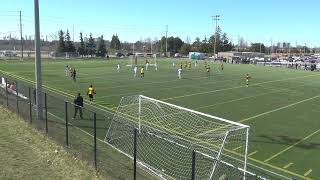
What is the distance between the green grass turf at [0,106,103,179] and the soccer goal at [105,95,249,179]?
6.71 ft

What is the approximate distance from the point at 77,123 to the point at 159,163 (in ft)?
22.7

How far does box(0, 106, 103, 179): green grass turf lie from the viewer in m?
11.4

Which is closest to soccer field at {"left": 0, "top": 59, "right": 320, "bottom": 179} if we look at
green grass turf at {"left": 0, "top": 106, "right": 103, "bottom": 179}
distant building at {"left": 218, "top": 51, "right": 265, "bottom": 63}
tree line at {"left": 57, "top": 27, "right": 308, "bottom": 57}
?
green grass turf at {"left": 0, "top": 106, "right": 103, "bottom": 179}

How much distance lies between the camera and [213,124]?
19359mm

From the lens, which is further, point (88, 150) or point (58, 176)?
point (88, 150)

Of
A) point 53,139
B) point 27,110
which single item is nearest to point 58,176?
point 53,139

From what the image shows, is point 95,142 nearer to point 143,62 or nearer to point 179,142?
point 179,142

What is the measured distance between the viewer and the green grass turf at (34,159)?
11.4 m

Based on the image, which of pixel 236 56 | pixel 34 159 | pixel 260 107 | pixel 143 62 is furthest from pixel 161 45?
pixel 34 159

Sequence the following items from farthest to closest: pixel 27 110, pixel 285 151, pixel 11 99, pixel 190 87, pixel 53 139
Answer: pixel 190 87 < pixel 11 99 < pixel 27 110 < pixel 285 151 < pixel 53 139

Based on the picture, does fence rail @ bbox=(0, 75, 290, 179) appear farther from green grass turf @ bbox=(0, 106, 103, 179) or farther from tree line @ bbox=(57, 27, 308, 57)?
tree line @ bbox=(57, 27, 308, 57)

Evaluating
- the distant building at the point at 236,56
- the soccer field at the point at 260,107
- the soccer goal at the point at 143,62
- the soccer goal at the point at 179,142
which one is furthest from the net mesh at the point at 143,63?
the soccer goal at the point at 179,142

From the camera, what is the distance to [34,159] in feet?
41.5

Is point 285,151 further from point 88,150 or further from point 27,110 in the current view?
point 27,110
